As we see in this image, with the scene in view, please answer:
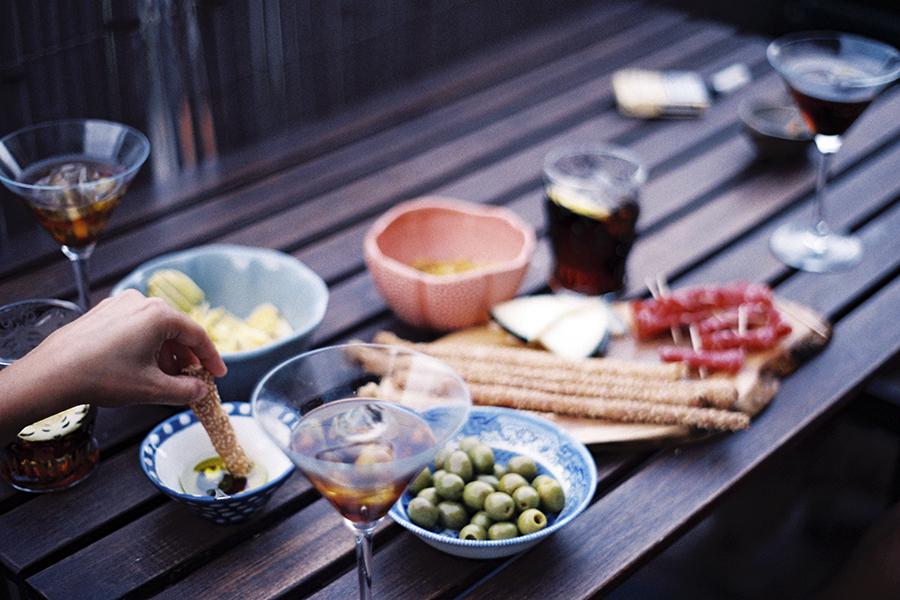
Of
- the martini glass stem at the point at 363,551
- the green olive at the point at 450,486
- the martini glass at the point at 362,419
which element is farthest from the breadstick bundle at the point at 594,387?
the martini glass stem at the point at 363,551

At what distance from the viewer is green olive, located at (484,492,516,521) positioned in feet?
3.86

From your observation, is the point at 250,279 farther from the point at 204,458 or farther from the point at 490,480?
the point at 490,480

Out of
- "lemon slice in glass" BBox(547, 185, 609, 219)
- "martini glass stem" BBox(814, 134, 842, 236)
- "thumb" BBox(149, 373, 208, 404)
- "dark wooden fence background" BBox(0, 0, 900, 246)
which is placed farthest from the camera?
"dark wooden fence background" BBox(0, 0, 900, 246)

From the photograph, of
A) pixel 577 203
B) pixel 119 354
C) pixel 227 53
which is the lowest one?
pixel 227 53

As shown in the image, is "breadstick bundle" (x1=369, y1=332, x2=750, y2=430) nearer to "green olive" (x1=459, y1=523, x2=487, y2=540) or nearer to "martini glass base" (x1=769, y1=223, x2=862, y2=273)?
"green olive" (x1=459, y1=523, x2=487, y2=540)

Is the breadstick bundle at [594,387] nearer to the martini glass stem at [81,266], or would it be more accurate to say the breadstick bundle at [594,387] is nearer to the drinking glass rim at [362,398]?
the drinking glass rim at [362,398]

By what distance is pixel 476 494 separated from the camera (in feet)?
3.92

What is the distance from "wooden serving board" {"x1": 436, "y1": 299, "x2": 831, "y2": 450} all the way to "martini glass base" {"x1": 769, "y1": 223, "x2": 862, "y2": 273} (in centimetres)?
18

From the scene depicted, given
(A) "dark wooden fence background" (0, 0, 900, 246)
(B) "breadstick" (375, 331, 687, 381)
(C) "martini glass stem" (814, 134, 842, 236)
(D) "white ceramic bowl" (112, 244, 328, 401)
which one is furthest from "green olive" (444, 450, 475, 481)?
(A) "dark wooden fence background" (0, 0, 900, 246)

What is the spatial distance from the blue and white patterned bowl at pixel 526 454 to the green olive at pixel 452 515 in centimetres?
1

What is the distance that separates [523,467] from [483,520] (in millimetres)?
106

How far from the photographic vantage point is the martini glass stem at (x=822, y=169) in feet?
5.95

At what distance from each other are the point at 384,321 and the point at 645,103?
3.53ft

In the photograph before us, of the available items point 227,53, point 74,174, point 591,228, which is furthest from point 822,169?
point 227,53
